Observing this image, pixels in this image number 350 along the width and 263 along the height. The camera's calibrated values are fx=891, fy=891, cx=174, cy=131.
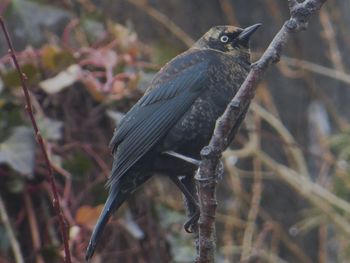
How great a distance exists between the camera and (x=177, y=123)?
302 cm

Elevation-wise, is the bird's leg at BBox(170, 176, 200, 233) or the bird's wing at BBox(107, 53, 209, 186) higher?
the bird's wing at BBox(107, 53, 209, 186)

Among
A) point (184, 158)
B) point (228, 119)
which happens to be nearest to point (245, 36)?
point (184, 158)

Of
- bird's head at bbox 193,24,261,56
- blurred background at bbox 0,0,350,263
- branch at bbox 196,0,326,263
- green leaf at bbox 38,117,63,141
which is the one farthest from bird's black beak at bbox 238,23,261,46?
branch at bbox 196,0,326,263

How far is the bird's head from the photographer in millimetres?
3213

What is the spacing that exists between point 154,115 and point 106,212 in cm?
49

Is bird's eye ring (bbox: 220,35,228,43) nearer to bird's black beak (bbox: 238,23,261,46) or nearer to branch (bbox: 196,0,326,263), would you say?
bird's black beak (bbox: 238,23,261,46)

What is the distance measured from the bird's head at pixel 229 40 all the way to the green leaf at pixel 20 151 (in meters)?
0.75

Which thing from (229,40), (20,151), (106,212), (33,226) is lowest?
(33,226)

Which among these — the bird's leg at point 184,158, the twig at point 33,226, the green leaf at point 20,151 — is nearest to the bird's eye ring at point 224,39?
the bird's leg at point 184,158

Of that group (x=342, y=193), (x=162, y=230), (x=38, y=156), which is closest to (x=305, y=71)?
(x=342, y=193)

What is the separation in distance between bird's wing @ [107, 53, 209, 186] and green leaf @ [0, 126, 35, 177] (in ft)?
1.50

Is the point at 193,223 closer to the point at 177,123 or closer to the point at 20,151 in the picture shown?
the point at 177,123

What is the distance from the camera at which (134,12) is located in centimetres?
547

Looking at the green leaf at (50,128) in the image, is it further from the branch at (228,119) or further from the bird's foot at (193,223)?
the branch at (228,119)
